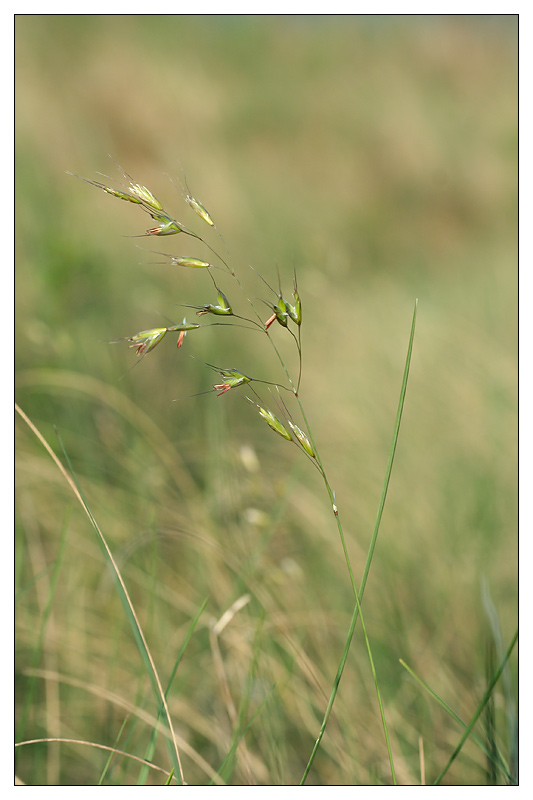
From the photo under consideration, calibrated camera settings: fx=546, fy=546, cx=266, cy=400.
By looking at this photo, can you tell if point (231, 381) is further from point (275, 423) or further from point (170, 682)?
point (170, 682)

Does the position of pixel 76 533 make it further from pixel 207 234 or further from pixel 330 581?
pixel 207 234

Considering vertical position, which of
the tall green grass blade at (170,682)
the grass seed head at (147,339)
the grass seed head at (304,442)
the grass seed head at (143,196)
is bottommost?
the tall green grass blade at (170,682)

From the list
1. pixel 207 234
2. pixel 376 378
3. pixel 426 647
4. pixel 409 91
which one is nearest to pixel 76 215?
pixel 207 234

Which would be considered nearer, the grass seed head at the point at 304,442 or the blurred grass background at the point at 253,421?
the grass seed head at the point at 304,442

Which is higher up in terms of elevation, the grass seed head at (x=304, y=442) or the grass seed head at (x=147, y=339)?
the grass seed head at (x=147, y=339)

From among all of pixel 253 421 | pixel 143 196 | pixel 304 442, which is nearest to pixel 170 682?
pixel 304 442

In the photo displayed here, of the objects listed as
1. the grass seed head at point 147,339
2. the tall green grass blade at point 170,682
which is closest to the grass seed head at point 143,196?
the grass seed head at point 147,339

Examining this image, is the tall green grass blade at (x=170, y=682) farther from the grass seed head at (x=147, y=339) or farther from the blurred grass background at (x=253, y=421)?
the grass seed head at (x=147, y=339)

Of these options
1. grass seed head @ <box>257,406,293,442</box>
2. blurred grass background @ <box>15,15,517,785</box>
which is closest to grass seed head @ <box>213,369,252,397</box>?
grass seed head @ <box>257,406,293,442</box>

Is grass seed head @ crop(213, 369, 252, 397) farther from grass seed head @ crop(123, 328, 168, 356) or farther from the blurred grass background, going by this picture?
the blurred grass background
